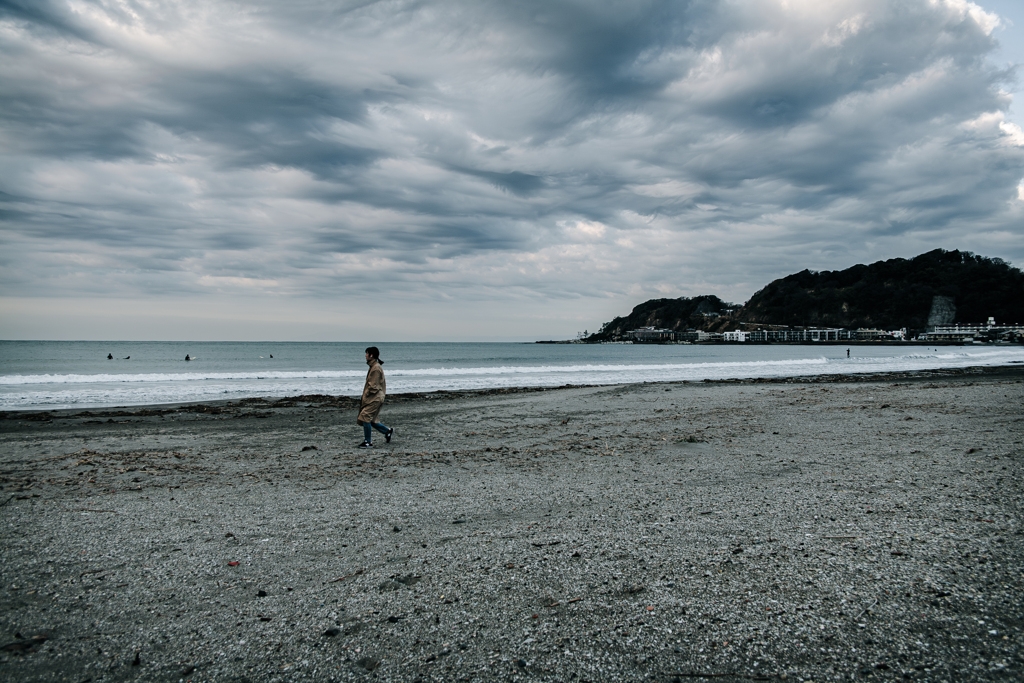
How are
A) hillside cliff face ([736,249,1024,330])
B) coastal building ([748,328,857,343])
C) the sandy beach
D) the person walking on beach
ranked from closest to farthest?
the sandy beach < the person walking on beach < hillside cliff face ([736,249,1024,330]) < coastal building ([748,328,857,343])

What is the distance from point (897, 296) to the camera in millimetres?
156375

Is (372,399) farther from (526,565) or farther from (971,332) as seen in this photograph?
(971,332)

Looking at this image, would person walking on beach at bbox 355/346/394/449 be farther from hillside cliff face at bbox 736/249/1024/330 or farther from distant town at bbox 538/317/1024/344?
hillside cliff face at bbox 736/249/1024/330

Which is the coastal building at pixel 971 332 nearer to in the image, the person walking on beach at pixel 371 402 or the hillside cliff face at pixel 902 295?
the hillside cliff face at pixel 902 295

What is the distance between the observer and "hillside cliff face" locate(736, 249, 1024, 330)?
14373cm

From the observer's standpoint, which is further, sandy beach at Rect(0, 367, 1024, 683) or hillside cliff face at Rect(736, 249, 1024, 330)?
hillside cliff face at Rect(736, 249, 1024, 330)

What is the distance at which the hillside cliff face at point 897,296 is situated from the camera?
144 meters

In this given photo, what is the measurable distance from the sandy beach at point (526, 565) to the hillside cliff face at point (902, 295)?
184687 mm

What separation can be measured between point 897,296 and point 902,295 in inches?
65.4

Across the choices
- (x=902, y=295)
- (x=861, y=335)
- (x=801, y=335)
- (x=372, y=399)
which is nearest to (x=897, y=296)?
(x=902, y=295)

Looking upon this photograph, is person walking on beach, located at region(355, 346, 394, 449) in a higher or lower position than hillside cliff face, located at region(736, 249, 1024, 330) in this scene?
lower

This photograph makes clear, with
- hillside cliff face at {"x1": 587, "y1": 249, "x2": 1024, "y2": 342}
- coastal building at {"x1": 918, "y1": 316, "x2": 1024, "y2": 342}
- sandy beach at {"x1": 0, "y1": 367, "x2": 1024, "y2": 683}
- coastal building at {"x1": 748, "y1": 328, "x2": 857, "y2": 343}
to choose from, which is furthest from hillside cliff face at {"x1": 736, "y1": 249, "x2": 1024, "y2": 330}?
sandy beach at {"x1": 0, "y1": 367, "x2": 1024, "y2": 683}

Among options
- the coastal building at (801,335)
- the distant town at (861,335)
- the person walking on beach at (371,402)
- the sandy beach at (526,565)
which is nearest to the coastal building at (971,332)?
the distant town at (861,335)

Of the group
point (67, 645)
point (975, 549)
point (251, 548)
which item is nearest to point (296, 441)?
point (251, 548)
